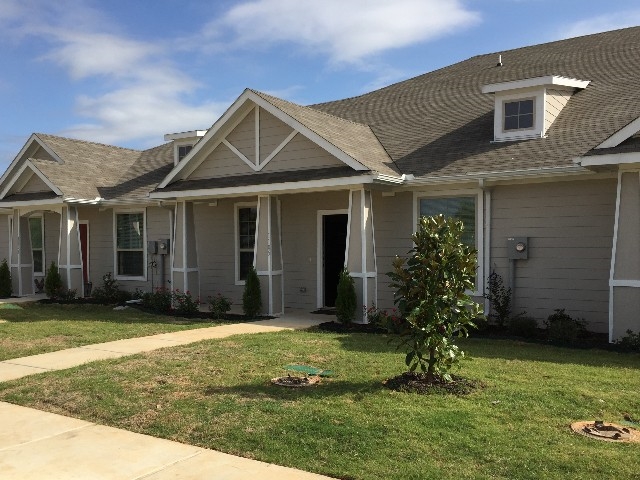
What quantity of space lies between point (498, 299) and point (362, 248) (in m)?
2.76

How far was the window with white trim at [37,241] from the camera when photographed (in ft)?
66.2

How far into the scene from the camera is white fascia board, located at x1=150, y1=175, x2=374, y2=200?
11.8m

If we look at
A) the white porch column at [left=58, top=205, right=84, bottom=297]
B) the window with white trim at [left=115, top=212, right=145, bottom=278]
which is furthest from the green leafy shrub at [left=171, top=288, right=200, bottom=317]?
the white porch column at [left=58, top=205, right=84, bottom=297]

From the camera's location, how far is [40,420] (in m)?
5.94

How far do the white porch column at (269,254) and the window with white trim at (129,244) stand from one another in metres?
5.30

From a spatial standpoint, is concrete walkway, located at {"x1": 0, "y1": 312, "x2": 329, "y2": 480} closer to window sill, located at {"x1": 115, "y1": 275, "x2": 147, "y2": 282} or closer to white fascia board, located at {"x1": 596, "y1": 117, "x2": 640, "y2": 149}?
white fascia board, located at {"x1": 596, "y1": 117, "x2": 640, "y2": 149}

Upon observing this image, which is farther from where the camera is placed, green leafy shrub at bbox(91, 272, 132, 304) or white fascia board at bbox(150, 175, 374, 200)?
green leafy shrub at bbox(91, 272, 132, 304)

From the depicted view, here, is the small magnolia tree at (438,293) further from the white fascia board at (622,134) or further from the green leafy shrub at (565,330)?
the white fascia board at (622,134)

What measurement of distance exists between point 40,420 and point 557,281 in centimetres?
869

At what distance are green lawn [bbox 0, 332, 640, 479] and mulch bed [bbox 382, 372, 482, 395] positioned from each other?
0.15 meters

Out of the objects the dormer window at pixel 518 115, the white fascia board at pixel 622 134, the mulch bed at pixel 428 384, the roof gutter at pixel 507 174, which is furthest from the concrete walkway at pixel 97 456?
the dormer window at pixel 518 115

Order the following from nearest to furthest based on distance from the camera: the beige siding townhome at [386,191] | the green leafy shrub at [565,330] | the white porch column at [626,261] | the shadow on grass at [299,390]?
the shadow on grass at [299,390] → the white porch column at [626,261] → the green leafy shrub at [565,330] → the beige siding townhome at [386,191]

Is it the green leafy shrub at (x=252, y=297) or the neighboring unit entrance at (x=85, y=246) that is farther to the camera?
the neighboring unit entrance at (x=85, y=246)

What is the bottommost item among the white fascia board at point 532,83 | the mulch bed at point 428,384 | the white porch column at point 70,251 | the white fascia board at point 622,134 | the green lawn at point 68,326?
the green lawn at point 68,326
